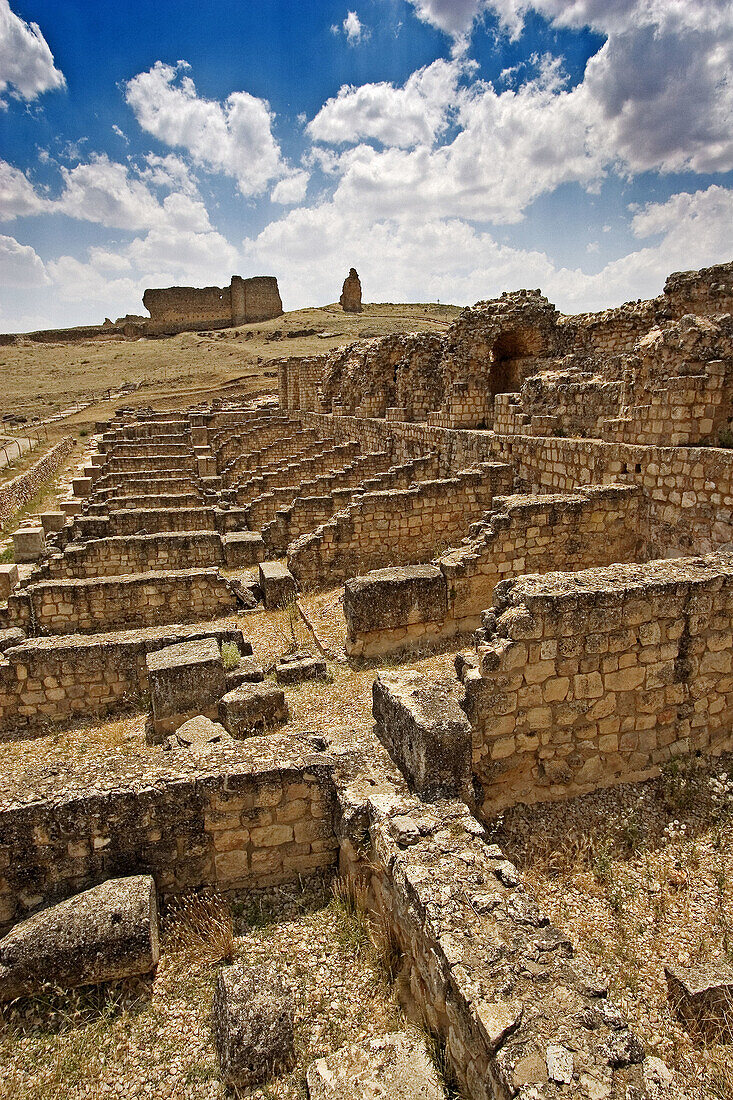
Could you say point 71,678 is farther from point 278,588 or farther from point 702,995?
point 702,995

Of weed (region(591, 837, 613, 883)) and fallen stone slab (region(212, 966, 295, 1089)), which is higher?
weed (region(591, 837, 613, 883))

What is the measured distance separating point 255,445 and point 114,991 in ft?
70.7

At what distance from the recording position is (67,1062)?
3217 mm

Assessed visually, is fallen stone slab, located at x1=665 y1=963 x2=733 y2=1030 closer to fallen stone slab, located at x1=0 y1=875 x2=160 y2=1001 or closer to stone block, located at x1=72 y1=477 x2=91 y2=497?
fallen stone slab, located at x1=0 y1=875 x2=160 y2=1001

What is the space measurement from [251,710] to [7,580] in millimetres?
8121

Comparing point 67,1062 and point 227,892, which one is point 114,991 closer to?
point 67,1062

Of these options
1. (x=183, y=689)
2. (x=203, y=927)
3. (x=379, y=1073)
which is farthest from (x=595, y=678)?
(x=183, y=689)

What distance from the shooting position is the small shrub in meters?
7.24

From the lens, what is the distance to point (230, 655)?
758 cm

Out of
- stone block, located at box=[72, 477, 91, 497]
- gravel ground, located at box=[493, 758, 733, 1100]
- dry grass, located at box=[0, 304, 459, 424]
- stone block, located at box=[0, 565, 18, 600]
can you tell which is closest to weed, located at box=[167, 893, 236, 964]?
gravel ground, located at box=[493, 758, 733, 1100]

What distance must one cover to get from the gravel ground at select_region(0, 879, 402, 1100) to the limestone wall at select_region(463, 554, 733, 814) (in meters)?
1.50

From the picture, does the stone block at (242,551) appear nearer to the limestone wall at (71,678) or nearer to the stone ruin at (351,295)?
the limestone wall at (71,678)

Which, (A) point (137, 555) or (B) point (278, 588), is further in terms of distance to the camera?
(A) point (137, 555)

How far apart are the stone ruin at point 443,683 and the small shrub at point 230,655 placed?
126 mm
